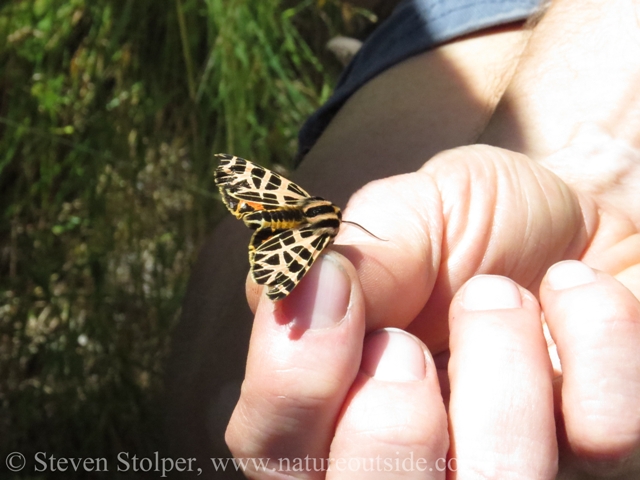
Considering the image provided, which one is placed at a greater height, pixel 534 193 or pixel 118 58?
pixel 118 58

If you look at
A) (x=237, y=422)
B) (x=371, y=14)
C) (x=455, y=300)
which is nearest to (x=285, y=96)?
(x=371, y=14)

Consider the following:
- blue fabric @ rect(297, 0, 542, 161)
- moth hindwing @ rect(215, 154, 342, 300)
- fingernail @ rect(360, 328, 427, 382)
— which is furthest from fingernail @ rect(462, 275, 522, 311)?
blue fabric @ rect(297, 0, 542, 161)

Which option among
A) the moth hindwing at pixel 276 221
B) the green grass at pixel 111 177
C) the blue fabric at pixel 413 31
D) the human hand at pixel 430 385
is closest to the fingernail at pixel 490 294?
the human hand at pixel 430 385

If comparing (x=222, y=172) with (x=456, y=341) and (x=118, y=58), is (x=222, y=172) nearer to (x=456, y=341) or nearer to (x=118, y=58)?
(x=456, y=341)

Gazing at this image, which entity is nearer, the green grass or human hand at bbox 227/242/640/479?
human hand at bbox 227/242/640/479

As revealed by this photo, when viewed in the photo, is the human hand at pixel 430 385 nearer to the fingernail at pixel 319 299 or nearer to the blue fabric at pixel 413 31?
the fingernail at pixel 319 299

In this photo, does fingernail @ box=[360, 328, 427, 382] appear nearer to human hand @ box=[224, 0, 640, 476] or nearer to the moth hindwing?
human hand @ box=[224, 0, 640, 476]
